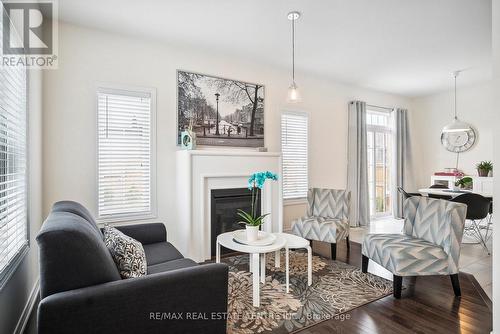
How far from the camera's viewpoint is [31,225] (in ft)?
8.21

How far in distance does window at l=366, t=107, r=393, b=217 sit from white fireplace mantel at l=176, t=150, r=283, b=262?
3.42 metres

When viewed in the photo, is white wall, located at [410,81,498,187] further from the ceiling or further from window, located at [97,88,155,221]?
window, located at [97,88,155,221]

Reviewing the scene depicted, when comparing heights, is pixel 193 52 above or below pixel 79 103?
above

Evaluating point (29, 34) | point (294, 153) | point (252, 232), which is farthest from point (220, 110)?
point (29, 34)

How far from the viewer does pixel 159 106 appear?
12.3 feet

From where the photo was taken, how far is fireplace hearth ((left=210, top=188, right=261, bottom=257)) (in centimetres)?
384

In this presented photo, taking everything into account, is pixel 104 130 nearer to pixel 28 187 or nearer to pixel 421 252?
pixel 28 187

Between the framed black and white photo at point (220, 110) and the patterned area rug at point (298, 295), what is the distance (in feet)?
5.97

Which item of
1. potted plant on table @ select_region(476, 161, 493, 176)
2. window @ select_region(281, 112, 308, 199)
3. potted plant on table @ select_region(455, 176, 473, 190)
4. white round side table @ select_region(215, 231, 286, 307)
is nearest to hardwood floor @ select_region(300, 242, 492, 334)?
white round side table @ select_region(215, 231, 286, 307)

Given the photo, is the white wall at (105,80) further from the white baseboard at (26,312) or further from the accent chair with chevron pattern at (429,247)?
the accent chair with chevron pattern at (429,247)

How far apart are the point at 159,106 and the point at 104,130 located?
0.75 m

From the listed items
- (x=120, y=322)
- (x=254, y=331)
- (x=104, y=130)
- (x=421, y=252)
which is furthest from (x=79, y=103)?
(x=421, y=252)

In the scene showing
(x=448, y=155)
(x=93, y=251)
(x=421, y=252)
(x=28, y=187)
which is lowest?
(x=421, y=252)

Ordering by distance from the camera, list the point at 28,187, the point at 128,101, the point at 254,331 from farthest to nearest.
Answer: the point at 128,101 → the point at 28,187 → the point at 254,331
